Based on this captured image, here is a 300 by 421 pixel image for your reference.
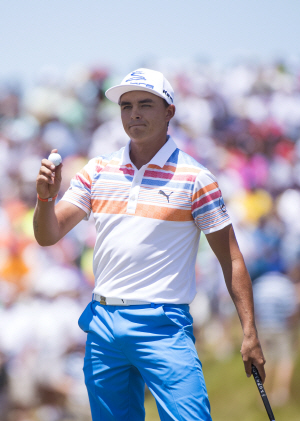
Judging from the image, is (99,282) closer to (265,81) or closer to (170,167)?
(170,167)

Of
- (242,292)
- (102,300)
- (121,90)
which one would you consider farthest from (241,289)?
(121,90)

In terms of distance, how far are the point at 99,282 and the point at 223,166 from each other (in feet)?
10.2

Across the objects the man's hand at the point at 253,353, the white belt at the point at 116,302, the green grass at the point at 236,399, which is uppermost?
the white belt at the point at 116,302

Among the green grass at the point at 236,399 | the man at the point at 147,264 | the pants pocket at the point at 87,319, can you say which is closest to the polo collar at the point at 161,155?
the man at the point at 147,264

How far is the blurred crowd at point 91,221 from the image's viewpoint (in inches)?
146

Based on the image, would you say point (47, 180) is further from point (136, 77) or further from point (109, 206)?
point (136, 77)

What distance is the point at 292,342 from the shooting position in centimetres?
401

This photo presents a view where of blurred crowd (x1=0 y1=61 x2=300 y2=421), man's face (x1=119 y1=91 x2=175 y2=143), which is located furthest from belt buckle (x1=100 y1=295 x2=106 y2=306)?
blurred crowd (x1=0 y1=61 x2=300 y2=421)

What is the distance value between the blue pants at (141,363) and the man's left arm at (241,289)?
169mm

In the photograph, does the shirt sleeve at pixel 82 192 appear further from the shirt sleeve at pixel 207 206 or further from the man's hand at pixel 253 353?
the man's hand at pixel 253 353

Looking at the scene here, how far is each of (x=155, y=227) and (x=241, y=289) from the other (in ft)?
1.15

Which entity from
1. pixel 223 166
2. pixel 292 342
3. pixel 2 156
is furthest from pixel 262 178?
pixel 2 156

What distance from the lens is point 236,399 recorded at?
3.61 metres

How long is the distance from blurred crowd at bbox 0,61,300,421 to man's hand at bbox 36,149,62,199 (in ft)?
7.68
